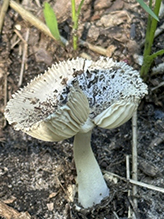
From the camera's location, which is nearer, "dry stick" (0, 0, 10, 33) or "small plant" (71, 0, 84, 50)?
"small plant" (71, 0, 84, 50)

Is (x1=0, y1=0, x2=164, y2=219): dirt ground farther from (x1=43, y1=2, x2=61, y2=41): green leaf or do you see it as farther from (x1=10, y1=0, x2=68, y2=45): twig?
(x1=43, y1=2, x2=61, y2=41): green leaf

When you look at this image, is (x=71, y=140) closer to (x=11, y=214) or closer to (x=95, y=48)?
(x=11, y=214)

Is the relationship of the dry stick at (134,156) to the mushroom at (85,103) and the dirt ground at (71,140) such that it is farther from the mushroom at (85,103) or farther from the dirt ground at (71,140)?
the mushroom at (85,103)

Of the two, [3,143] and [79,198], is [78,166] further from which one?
[3,143]

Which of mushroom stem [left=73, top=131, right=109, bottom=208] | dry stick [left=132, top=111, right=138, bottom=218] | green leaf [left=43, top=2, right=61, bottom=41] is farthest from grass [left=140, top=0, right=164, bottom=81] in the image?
mushroom stem [left=73, top=131, right=109, bottom=208]

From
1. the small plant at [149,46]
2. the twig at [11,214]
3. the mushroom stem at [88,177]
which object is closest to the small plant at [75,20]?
the small plant at [149,46]

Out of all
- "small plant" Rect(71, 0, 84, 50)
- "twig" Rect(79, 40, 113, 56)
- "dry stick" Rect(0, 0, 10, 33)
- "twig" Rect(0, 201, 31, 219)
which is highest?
"dry stick" Rect(0, 0, 10, 33)
